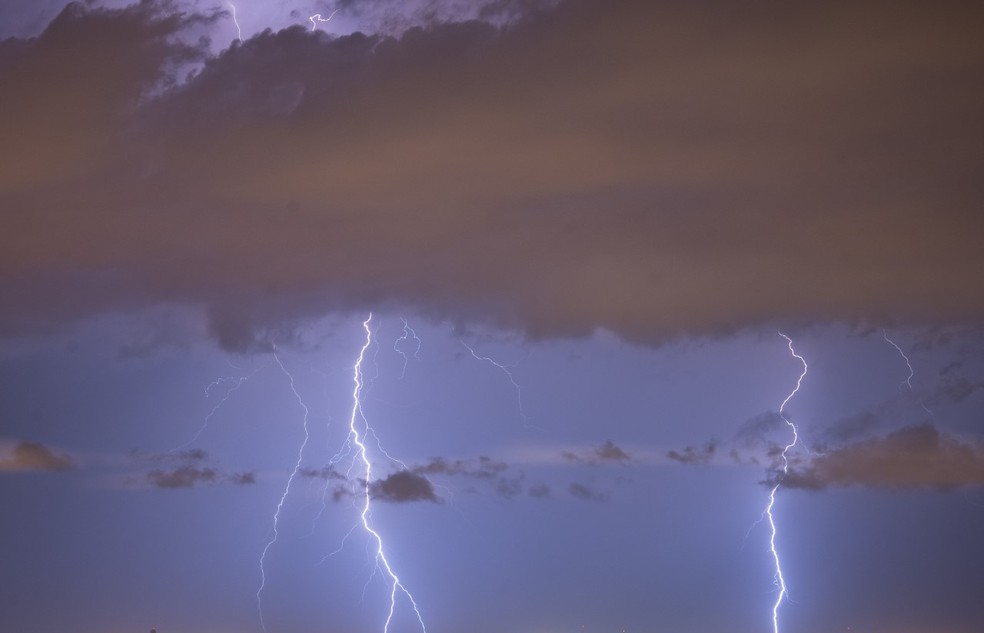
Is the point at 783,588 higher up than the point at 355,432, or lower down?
lower down

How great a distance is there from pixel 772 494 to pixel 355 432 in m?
26.6

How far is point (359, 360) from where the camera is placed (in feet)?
113

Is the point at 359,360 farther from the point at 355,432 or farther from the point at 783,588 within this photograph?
the point at 783,588

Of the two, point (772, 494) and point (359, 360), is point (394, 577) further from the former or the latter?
point (772, 494)

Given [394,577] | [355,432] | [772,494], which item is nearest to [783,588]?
[772,494]

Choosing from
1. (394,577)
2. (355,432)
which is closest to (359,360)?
(355,432)

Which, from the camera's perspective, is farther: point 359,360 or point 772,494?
point 772,494

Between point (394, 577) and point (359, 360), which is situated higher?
Result: point (359, 360)

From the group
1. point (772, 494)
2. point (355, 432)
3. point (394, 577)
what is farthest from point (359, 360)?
point (772, 494)

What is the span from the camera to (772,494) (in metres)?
37.5

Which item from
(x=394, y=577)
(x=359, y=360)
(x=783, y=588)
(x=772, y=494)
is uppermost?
(x=359, y=360)

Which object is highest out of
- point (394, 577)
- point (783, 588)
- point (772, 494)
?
point (394, 577)

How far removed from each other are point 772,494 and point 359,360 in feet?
90.0

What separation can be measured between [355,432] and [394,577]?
9.68 meters
